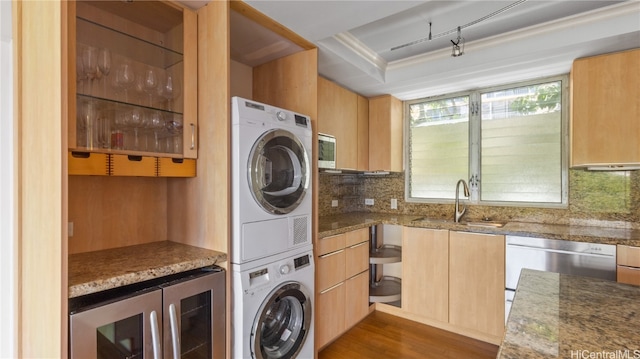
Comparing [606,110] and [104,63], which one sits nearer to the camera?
[104,63]

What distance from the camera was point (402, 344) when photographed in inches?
101

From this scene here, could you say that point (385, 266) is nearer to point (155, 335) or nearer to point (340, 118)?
point (340, 118)

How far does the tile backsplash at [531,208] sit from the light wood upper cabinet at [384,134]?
397 mm

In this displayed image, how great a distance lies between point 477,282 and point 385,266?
0.97 meters

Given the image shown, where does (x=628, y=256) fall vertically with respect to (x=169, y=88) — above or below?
below

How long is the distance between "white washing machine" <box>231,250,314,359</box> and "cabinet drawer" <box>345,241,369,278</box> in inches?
23.9

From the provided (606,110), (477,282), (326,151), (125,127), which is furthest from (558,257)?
(125,127)

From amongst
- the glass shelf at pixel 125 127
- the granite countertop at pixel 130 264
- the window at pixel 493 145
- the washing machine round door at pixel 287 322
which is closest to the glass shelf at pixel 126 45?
the glass shelf at pixel 125 127

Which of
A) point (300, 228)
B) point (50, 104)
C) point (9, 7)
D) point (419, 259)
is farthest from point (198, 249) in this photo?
point (419, 259)

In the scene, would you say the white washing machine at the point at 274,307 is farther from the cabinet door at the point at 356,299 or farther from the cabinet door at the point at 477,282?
the cabinet door at the point at 477,282

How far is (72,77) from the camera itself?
129 centimetres

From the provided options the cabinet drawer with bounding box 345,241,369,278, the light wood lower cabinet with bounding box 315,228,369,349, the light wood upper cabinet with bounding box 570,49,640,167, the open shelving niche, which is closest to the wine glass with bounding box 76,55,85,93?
the light wood lower cabinet with bounding box 315,228,369,349

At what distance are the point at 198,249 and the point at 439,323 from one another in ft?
7.47

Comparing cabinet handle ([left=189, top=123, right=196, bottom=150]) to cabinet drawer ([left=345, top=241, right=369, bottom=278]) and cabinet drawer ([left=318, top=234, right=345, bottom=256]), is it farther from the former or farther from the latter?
cabinet drawer ([left=345, top=241, right=369, bottom=278])
